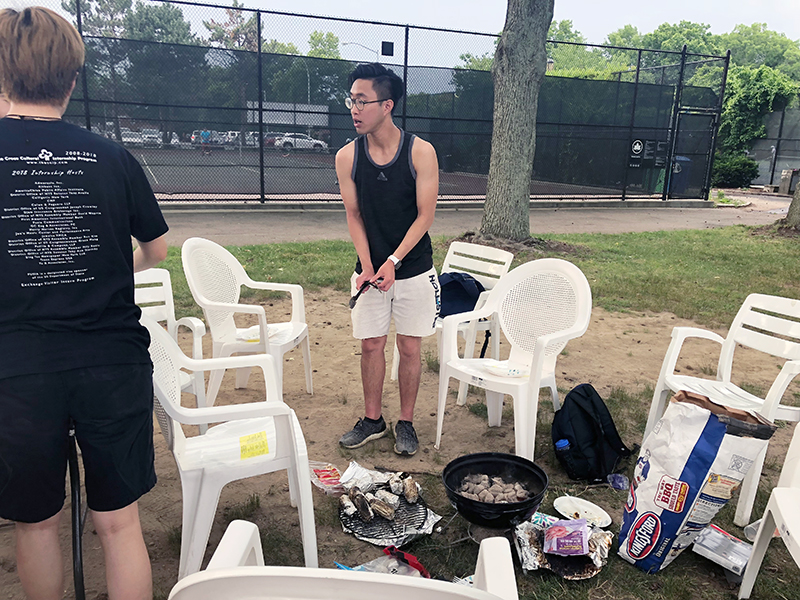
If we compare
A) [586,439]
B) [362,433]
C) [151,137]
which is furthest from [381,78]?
[151,137]

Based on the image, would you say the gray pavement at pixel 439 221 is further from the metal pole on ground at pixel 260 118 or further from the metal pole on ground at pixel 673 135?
the metal pole on ground at pixel 673 135

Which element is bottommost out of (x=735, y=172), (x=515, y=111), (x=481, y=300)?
(x=481, y=300)

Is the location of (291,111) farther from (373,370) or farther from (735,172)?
(735,172)

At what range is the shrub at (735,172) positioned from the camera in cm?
2552

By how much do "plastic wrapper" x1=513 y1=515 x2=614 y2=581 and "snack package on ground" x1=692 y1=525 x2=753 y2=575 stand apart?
37 centimetres

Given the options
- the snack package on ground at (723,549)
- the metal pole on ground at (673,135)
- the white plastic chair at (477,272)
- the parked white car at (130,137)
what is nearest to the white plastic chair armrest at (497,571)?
the snack package on ground at (723,549)

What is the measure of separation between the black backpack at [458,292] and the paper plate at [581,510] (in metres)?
1.66

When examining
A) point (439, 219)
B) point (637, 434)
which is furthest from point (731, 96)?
point (637, 434)

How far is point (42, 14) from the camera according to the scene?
1.50 meters

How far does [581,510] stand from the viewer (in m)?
2.87

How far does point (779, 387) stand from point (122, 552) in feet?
9.37

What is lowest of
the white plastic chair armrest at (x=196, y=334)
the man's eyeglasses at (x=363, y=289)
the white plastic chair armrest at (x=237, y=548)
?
the white plastic chair armrest at (x=196, y=334)

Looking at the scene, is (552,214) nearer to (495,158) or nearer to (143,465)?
(495,158)

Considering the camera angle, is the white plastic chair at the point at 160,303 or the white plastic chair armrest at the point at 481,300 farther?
the white plastic chair armrest at the point at 481,300
